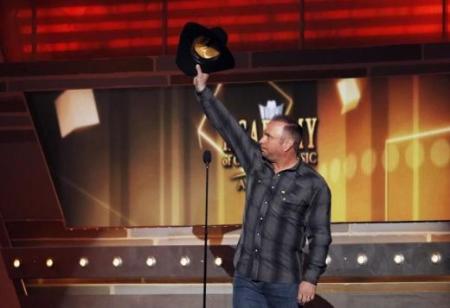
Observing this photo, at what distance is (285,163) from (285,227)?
1.05 ft

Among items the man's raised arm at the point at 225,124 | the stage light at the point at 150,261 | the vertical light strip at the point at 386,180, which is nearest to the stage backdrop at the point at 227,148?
the vertical light strip at the point at 386,180

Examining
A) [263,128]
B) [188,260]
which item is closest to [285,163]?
[263,128]

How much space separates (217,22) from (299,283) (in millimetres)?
2481

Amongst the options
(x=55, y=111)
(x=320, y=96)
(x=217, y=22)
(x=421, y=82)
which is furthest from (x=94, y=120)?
(x=421, y=82)

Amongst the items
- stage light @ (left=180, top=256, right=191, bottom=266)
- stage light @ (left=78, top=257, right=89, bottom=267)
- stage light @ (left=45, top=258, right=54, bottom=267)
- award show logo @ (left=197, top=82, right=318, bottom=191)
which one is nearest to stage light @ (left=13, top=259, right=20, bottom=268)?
stage light @ (left=45, top=258, right=54, bottom=267)

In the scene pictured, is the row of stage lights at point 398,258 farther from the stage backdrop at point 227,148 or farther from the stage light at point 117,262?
the stage light at point 117,262

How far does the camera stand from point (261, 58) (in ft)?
20.8

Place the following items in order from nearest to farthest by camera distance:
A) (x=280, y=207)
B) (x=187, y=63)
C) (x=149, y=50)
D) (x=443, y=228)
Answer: (x=280, y=207)
(x=187, y=63)
(x=443, y=228)
(x=149, y=50)

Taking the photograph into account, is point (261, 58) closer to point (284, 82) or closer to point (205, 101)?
point (284, 82)

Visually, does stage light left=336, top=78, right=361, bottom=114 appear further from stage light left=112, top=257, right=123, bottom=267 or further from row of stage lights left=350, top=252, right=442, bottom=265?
stage light left=112, top=257, right=123, bottom=267

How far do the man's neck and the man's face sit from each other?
36mm

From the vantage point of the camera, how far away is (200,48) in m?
5.11

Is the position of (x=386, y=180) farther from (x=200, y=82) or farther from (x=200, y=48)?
(x=200, y=82)

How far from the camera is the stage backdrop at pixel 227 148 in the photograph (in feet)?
20.1
